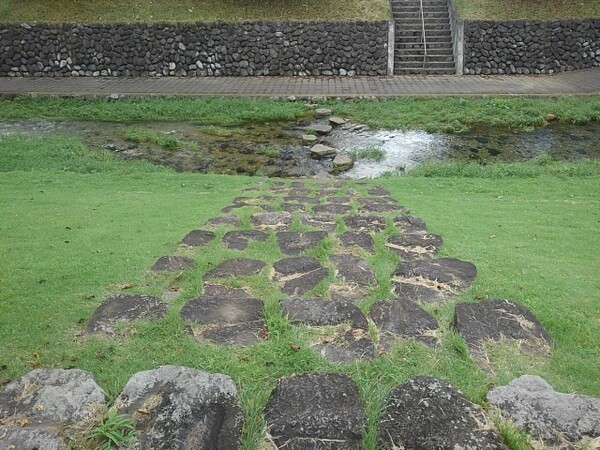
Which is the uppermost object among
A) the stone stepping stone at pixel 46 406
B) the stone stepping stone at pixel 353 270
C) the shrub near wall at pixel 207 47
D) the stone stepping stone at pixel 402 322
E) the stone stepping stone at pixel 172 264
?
the shrub near wall at pixel 207 47

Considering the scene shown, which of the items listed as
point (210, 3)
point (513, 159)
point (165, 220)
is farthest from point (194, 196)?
point (210, 3)

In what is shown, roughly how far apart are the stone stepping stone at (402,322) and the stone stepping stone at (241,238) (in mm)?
1505

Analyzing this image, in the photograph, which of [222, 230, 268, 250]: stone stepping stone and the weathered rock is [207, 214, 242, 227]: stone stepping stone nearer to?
[222, 230, 268, 250]: stone stepping stone

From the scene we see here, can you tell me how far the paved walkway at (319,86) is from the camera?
13.9 metres

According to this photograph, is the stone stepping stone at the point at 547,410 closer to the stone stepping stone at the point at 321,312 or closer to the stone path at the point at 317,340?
the stone path at the point at 317,340

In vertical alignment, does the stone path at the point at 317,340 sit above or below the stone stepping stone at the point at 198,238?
above

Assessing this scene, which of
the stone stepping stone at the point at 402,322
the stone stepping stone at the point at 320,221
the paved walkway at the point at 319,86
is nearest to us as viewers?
the stone stepping stone at the point at 402,322

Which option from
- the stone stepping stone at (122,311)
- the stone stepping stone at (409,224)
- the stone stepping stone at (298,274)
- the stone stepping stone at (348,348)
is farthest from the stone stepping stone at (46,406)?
the stone stepping stone at (409,224)

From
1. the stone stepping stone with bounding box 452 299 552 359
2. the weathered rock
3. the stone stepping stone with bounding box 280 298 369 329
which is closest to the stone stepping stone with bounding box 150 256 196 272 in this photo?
the stone stepping stone with bounding box 280 298 369 329

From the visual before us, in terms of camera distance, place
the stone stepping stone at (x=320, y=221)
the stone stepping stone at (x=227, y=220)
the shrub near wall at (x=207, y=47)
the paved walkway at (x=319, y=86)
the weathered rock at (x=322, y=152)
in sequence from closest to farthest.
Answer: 1. the stone stepping stone at (x=320, y=221)
2. the stone stepping stone at (x=227, y=220)
3. the weathered rock at (x=322, y=152)
4. the paved walkway at (x=319, y=86)
5. the shrub near wall at (x=207, y=47)

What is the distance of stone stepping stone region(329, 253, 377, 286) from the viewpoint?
3434 mm

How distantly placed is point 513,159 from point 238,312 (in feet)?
27.9

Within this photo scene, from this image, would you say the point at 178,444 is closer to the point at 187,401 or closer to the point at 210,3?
the point at 187,401

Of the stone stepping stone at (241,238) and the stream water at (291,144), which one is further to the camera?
the stream water at (291,144)
